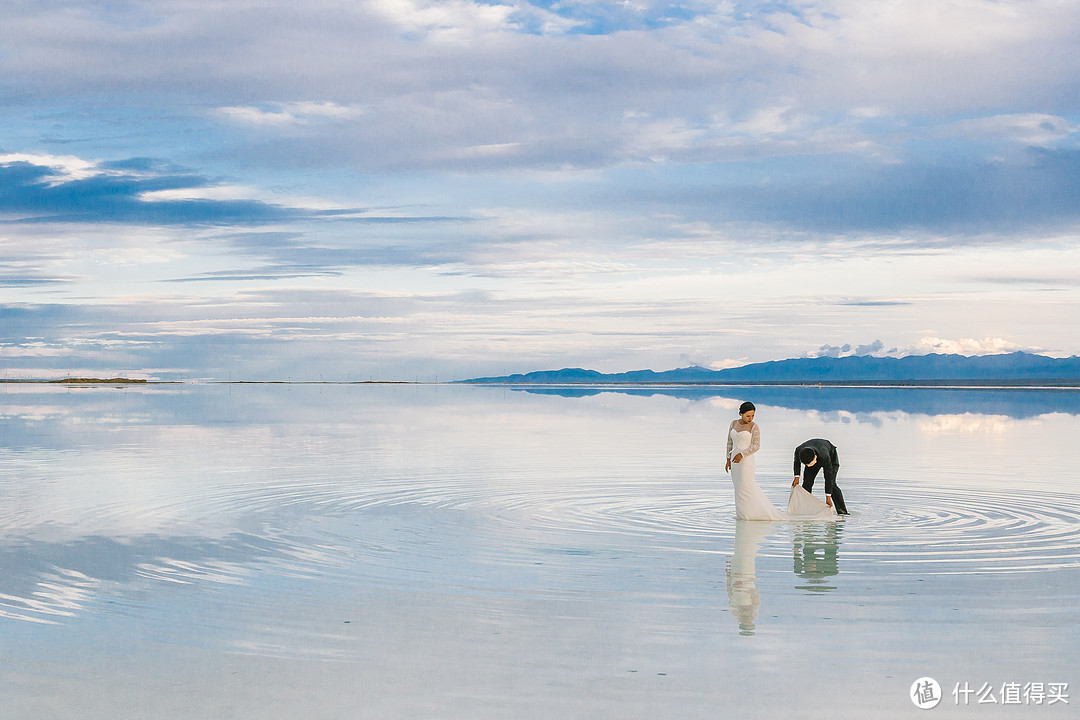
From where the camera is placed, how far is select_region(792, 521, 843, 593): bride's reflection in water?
12.2 meters

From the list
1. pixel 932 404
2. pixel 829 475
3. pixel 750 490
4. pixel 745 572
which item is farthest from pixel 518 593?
pixel 932 404

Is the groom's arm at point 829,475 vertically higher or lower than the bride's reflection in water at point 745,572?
higher

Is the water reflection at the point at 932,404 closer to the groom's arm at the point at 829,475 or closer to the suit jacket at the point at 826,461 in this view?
the suit jacket at the point at 826,461

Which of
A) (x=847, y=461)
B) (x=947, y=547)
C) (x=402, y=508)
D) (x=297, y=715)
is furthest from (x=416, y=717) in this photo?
(x=847, y=461)

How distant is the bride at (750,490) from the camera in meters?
17.6

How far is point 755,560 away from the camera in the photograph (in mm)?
13664

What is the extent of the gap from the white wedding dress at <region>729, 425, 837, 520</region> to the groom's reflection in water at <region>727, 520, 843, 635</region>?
23 centimetres

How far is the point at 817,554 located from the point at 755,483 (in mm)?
3537

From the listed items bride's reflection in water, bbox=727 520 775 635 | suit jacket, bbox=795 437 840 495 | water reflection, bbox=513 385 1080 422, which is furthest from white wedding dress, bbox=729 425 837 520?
water reflection, bbox=513 385 1080 422

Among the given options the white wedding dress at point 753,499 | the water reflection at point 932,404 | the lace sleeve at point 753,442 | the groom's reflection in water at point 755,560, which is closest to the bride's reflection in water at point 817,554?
the groom's reflection in water at point 755,560

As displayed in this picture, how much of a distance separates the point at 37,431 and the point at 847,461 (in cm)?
2999

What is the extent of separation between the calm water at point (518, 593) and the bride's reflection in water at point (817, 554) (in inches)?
2.9

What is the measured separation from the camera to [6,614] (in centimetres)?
1053

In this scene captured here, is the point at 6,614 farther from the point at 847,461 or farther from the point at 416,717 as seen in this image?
the point at 847,461
